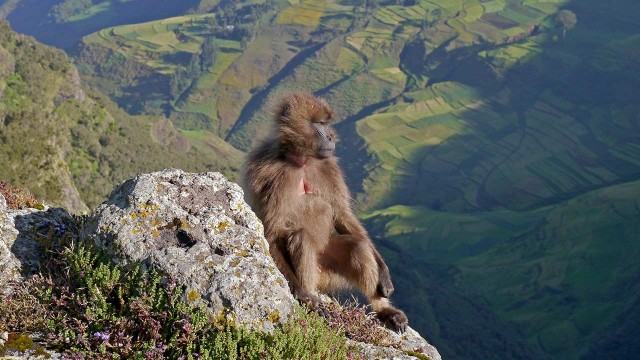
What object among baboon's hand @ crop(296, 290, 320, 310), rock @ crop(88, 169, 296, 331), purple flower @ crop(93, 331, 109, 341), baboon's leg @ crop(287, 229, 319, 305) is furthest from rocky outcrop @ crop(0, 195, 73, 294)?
baboon's hand @ crop(296, 290, 320, 310)

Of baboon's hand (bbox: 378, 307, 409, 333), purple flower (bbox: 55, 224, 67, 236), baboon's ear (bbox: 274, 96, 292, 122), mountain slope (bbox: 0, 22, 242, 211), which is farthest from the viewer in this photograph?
mountain slope (bbox: 0, 22, 242, 211)

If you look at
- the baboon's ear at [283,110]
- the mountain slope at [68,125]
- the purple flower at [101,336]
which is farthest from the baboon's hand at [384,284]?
the mountain slope at [68,125]

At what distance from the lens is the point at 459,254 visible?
465ft

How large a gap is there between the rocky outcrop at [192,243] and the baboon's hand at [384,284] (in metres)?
1.89

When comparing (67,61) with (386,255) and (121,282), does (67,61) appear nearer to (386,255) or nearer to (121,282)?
(386,255)

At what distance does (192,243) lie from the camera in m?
7.12

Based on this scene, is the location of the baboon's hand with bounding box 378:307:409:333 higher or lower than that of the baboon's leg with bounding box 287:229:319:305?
lower

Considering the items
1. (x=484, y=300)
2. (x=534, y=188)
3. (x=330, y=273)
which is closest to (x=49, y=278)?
(x=330, y=273)

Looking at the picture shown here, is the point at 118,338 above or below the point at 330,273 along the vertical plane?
above

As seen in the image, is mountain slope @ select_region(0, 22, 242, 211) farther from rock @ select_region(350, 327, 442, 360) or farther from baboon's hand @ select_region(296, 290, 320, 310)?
rock @ select_region(350, 327, 442, 360)

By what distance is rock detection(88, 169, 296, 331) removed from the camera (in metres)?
6.60

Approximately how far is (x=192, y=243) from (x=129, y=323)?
109 centimetres

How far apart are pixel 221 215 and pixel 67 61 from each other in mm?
86414

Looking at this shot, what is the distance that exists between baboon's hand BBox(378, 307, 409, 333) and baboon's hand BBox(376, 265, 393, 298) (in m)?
0.25
